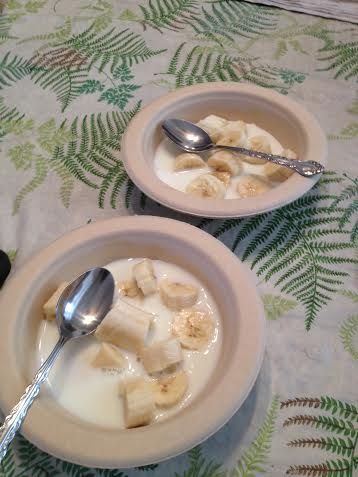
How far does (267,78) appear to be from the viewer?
45.4 inches

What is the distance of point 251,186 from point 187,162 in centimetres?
15

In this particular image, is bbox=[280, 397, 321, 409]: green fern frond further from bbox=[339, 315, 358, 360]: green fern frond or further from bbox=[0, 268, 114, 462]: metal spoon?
bbox=[0, 268, 114, 462]: metal spoon

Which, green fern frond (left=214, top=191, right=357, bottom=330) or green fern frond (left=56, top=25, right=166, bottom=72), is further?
green fern frond (left=56, top=25, right=166, bottom=72)

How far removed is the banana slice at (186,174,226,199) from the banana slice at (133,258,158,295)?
0.21 metres

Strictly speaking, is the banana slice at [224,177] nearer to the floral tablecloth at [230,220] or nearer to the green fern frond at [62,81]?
the floral tablecloth at [230,220]

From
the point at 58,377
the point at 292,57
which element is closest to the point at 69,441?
the point at 58,377

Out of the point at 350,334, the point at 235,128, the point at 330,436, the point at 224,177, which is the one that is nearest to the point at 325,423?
the point at 330,436

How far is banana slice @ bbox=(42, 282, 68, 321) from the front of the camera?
2.08ft

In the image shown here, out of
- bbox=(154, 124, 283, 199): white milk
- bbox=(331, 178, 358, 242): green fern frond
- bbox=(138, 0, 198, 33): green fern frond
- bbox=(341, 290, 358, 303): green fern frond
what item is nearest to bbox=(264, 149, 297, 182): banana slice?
bbox=(154, 124, 283, 199): white milk

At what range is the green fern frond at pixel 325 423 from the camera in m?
0.58

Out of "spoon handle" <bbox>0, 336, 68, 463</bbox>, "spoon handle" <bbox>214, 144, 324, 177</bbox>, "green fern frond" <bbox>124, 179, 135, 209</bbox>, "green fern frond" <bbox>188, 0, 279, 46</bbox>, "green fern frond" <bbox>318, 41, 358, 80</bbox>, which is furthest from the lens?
"green fern frond" <bbox>188, 0, 279, 46</bbox>

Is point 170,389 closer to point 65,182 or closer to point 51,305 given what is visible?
point 51,305

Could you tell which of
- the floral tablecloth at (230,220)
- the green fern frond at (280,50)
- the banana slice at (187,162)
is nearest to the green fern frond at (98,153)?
the floral tablecloth at (230,220)

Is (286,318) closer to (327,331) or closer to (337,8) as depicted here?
(327,331)
